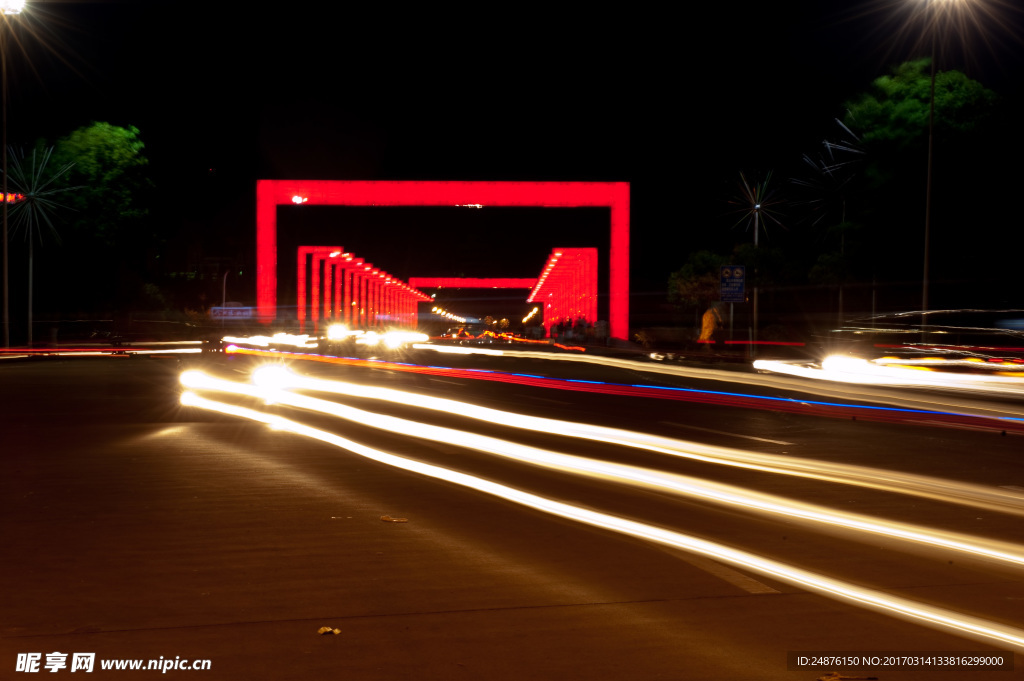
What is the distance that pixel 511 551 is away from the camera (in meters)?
7.74

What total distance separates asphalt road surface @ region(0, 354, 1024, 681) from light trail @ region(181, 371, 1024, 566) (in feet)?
0.15

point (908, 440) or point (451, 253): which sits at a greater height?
point (451, 253)

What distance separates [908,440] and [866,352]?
14.9ft

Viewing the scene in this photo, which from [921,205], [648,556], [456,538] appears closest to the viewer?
[648,556]

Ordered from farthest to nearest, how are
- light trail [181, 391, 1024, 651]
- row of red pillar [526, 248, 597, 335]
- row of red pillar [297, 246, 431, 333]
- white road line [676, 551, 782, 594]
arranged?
row of red pillar [297, 246, 431, 333]
row of red pillar [526, 248, 597, 335]
white road line [676, 551, 782, 594]
light trail [181, 391, 1024, 651]

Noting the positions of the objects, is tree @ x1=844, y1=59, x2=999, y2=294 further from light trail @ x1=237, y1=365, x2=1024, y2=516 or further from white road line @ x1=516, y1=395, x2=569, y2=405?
light trail @ x1=237, y1=365, x2=1024, y2=516

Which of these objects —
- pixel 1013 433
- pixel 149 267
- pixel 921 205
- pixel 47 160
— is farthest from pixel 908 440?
pixel 149 267

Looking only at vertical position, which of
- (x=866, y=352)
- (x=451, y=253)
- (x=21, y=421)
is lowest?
(x=21, y=421)

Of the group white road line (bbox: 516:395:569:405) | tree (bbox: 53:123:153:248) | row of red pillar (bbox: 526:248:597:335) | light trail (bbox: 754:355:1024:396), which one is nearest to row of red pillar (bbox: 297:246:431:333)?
tree (bbox: 53:123:153:248)

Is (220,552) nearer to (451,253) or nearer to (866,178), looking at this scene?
(866,178)

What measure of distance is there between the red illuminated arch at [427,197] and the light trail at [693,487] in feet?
106

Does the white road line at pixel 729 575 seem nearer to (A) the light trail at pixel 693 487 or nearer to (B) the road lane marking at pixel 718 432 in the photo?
(A) the light trail at pixel 693 487

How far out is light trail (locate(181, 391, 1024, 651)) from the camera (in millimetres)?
5703

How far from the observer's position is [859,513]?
9109mm
